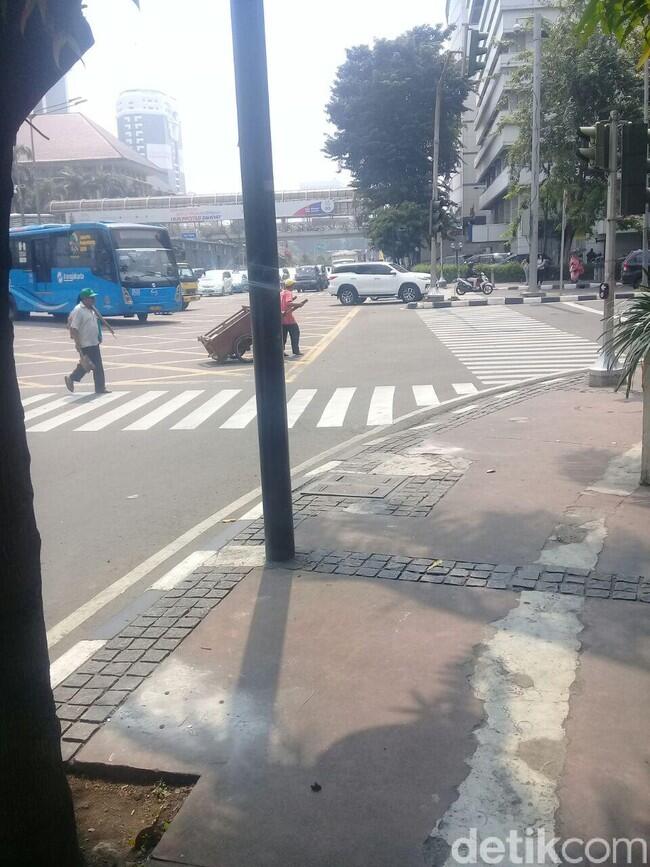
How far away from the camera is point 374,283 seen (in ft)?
122

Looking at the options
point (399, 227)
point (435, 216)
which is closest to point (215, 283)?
point (399, 227)

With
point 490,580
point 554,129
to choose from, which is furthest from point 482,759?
point 554,129

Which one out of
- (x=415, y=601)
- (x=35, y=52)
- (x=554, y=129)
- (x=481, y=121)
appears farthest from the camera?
(x=481, y=121)

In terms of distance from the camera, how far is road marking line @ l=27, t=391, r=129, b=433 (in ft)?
39.9

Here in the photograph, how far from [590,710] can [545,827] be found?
0.87m

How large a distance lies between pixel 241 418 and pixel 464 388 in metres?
3.96

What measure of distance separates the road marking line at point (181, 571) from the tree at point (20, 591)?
2.70m

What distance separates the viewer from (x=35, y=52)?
2680mm

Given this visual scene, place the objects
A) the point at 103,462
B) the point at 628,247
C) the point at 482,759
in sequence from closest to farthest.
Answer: the point at 482,759 < the point at 103,462 < the point at 628,247

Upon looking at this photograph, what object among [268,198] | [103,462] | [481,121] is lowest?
[103,462]

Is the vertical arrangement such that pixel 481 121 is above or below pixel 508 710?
above

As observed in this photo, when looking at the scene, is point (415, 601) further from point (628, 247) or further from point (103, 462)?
point (628, 247)

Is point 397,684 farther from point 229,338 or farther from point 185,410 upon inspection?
point 229,338

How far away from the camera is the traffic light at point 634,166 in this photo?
9.18 m
